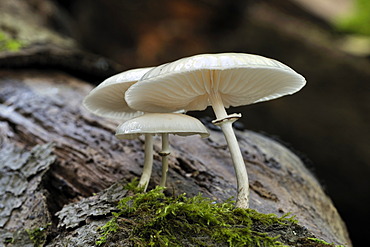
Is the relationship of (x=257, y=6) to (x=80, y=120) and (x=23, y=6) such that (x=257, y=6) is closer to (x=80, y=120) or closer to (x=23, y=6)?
(x=23, y=6)

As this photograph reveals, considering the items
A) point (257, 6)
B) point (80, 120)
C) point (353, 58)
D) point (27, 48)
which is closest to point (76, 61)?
point (27, 48)

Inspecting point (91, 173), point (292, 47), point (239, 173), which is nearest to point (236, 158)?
point (239, 173)

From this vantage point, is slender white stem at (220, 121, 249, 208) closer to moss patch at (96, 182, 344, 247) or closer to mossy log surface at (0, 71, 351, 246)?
moss patch at (96, 182, 344, 247)

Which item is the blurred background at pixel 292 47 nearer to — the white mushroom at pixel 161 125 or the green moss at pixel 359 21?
the green moss at pixel 359 21

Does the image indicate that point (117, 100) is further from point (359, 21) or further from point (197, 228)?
point (359, 21)

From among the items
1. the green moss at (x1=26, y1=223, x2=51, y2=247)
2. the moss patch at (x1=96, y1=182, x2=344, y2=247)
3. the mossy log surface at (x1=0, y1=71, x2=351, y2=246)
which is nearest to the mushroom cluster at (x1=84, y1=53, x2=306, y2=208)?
the moss patch at (x1=96, y1=182, x2=344, y2=247)

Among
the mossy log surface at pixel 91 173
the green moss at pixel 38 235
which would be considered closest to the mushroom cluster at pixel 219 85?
the mossy log surface at pixel 91 173

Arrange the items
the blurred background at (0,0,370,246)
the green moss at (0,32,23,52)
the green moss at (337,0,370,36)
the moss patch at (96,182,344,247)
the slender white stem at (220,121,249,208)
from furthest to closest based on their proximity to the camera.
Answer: the green moss at (337,0,370,36) → the blurred background at (0,0,370,246) → the green moss at (0,32,23,52) → the slender white stem at (220,121,249,208) → the moss patch at (96,182,344,247)
